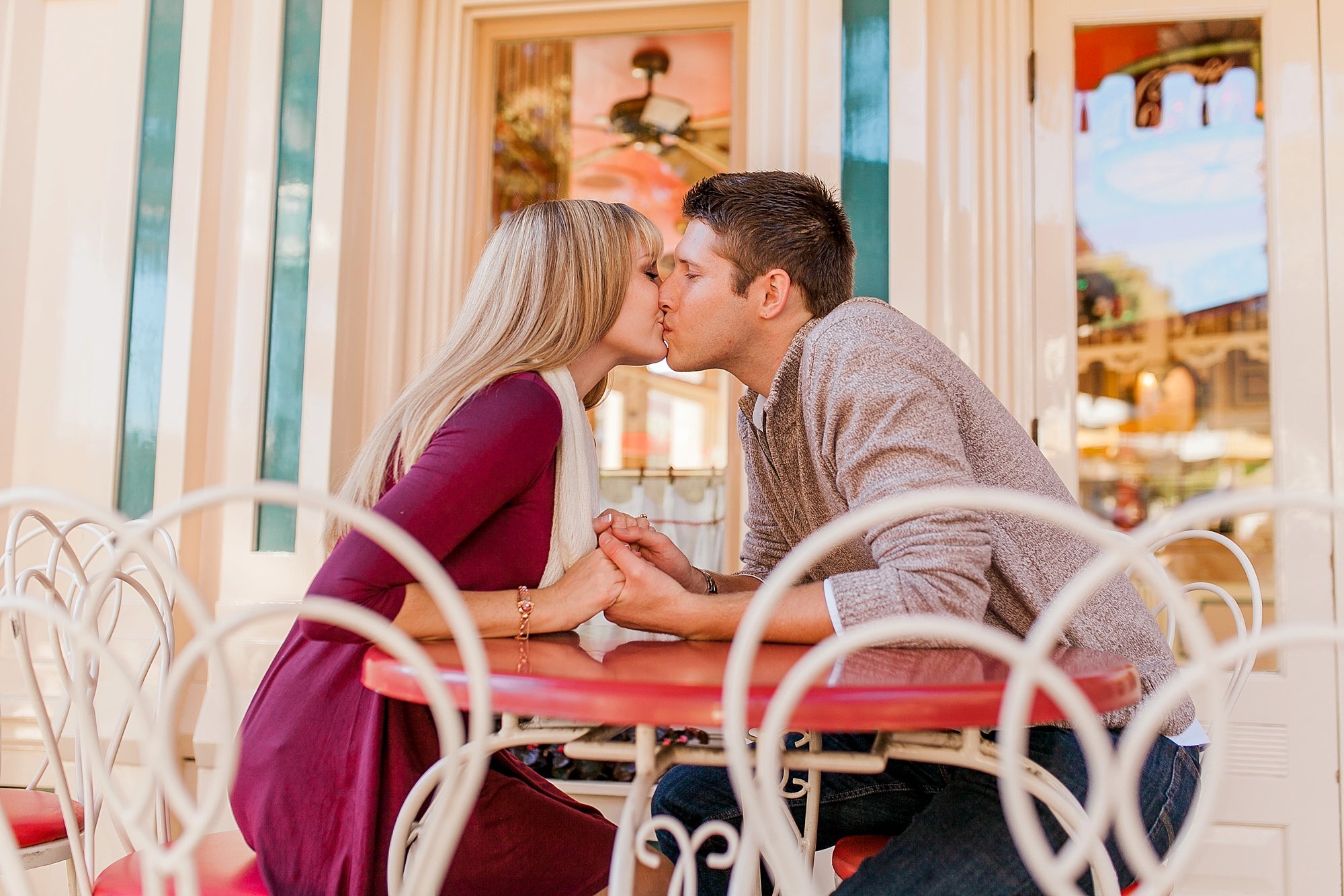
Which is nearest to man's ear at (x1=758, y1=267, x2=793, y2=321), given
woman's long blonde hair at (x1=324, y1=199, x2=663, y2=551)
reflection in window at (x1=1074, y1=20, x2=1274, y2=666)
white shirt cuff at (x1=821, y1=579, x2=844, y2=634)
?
woman's long blonde hair at (x1=324, y1=199, x2=663, y2=551)

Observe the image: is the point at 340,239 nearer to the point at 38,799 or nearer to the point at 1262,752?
the point at 38,799

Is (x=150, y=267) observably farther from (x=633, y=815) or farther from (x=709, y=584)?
(x=633, y=815)

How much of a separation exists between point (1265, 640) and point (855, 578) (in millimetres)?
685

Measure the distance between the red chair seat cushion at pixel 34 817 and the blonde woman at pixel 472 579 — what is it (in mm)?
532

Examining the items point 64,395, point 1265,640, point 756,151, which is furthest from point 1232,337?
point 64,395

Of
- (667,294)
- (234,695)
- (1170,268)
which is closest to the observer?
(234,695)

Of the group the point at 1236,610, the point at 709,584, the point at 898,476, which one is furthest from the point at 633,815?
the point at 1236,610

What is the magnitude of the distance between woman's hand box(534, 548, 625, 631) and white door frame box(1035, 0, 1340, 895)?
1.81 m

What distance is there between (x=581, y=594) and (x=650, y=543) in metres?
0.27

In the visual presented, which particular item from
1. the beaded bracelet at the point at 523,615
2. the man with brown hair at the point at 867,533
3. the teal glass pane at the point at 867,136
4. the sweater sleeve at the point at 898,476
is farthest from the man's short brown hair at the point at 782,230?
the teal glass pane at the point at 867,136

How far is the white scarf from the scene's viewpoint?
159 cm

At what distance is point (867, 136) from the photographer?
292 cm

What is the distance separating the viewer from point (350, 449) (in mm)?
3102

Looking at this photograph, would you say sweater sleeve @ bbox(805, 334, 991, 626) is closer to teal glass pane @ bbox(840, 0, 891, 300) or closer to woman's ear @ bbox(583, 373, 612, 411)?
woman's ear @ bbox(583, 373, 612, 411)
